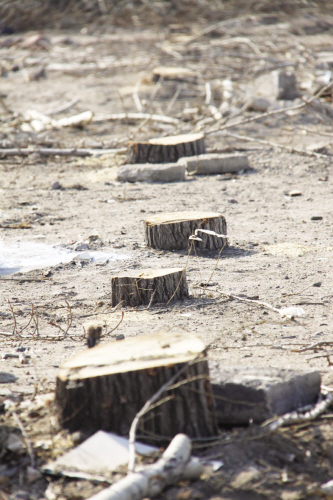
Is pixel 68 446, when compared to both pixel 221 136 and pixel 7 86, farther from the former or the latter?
pixel 7 86

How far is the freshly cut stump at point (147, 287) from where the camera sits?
13.6 ft

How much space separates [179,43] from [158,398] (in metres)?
15.4

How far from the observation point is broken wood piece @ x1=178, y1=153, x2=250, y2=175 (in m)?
8.04

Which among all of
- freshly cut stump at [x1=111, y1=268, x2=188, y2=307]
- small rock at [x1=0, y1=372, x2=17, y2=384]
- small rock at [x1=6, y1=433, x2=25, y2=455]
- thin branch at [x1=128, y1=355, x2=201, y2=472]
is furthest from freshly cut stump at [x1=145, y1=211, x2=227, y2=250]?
small rock at [x1=6, y1=433, x2=25, y2=455]

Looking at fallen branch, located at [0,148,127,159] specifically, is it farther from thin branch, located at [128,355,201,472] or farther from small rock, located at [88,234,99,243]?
thin branch, located at [128,355,201,472]

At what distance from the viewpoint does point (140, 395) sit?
2.34m

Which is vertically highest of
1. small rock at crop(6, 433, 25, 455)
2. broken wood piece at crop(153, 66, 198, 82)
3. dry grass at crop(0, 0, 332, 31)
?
dry grass at crop(0, 0, 332, 31)

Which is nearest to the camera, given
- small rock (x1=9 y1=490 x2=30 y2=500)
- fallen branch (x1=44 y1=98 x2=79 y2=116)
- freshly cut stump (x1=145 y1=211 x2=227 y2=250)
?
small rock (x1=9 y1=490 x2=30 y2=500)

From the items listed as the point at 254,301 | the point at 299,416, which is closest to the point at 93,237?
the point at 254,301

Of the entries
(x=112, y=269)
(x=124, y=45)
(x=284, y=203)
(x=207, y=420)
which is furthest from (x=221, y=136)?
(x=124, y=45)

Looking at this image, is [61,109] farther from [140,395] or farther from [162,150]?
[140,395]

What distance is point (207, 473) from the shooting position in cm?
213

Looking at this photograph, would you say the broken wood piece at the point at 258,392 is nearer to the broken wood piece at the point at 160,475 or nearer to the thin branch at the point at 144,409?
the thin branch at the point at 144,409

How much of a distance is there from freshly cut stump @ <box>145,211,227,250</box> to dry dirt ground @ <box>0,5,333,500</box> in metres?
0.12
